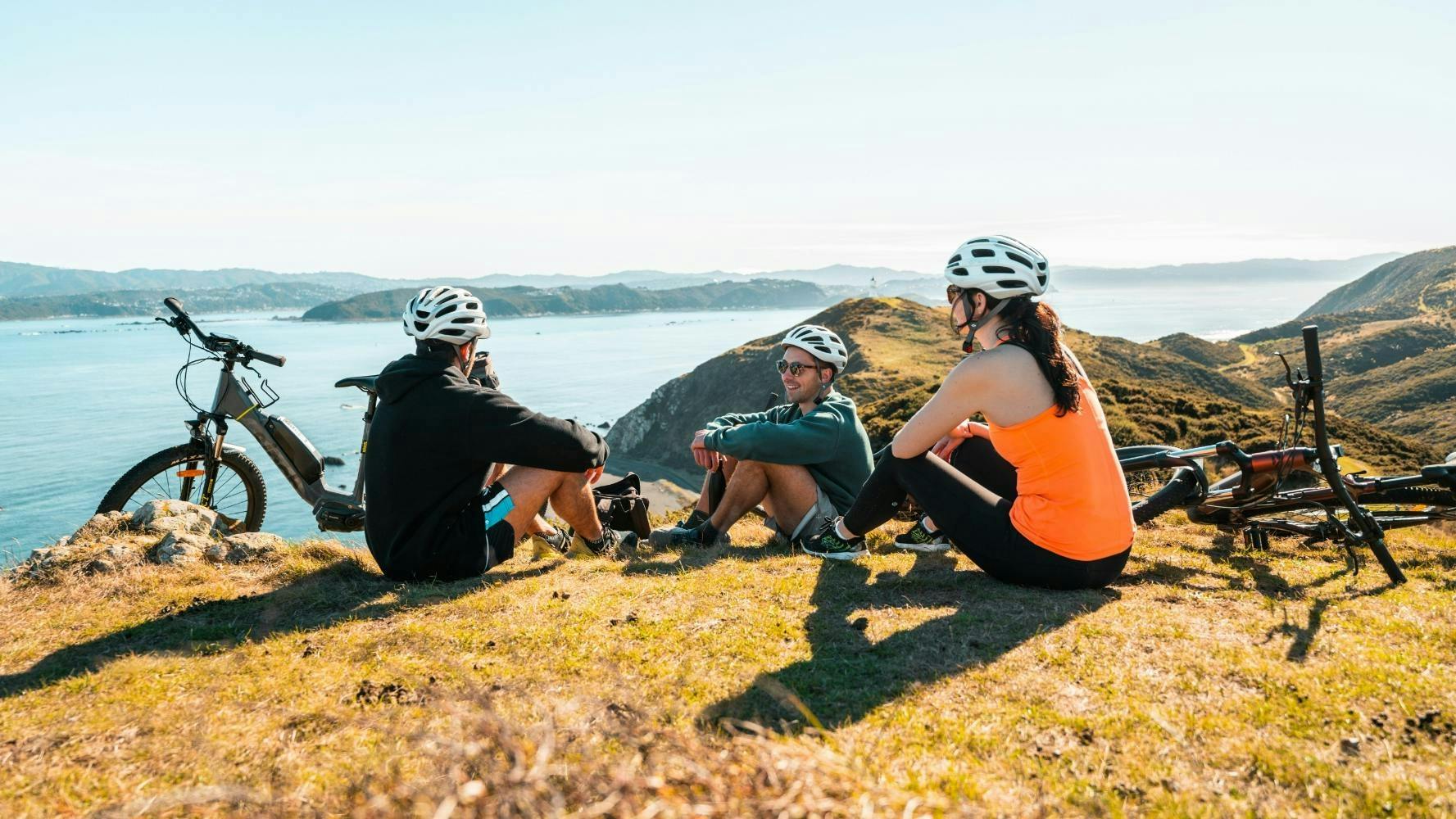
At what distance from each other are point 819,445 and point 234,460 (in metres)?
6.49

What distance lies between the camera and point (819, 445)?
700 cm

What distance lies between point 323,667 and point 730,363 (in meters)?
86.2

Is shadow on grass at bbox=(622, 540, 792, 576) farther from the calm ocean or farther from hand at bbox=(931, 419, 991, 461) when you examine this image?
the calm ocean

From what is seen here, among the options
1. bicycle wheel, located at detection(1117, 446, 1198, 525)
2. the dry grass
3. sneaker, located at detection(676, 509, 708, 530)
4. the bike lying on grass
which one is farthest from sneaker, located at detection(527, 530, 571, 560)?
the bike lying on grass

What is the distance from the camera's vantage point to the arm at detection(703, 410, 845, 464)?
684cm

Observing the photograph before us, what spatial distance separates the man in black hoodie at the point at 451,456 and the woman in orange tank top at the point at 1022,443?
268 cm

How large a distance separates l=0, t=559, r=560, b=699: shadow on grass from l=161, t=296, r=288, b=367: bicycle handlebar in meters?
3.31

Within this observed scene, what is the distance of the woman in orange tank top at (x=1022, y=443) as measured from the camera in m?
4.91

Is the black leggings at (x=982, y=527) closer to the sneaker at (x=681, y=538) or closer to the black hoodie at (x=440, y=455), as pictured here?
the sneaker at (x=681, y=538)

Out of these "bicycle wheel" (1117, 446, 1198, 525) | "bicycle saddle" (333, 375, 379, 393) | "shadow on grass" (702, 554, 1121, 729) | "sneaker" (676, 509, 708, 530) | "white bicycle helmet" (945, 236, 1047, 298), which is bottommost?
"sneaker" (676, 509, 708, 530)

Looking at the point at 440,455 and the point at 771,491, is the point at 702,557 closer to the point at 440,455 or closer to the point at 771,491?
the point at 771,491

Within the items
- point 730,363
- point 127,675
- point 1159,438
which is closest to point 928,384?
point 1159,438

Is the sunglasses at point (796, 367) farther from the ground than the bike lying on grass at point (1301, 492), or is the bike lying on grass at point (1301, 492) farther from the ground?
the sunglasses at point (796, 367)

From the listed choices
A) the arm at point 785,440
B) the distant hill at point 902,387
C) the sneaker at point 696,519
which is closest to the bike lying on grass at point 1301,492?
the arm at point 785,440
